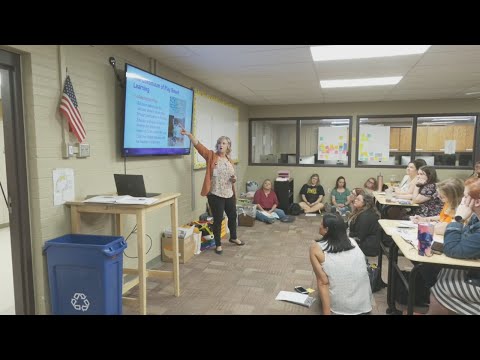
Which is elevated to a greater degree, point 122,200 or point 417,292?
point 122,200

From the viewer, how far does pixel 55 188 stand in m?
2.20

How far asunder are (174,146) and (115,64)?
116 cm

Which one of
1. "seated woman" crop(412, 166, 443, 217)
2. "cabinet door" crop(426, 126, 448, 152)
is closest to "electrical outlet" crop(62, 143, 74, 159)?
"seated woman" crop(412, 166, 443, 217)

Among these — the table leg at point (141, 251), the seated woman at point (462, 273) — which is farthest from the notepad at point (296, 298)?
the table leg at point (141, 251)

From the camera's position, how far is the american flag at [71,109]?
2.22 meters

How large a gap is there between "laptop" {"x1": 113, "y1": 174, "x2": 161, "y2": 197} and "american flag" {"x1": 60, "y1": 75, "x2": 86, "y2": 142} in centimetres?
42

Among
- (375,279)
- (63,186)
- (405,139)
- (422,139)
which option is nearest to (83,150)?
(63,186)

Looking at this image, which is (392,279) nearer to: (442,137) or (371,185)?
(371,185)

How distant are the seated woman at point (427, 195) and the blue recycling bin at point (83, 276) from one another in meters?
3.42

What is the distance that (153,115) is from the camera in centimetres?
321

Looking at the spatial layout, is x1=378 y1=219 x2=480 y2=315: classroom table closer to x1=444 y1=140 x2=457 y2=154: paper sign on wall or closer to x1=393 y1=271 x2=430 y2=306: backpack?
x1=393 y1=271 x2=430 y2=306: backpack

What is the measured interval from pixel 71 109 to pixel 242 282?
2.10 m
